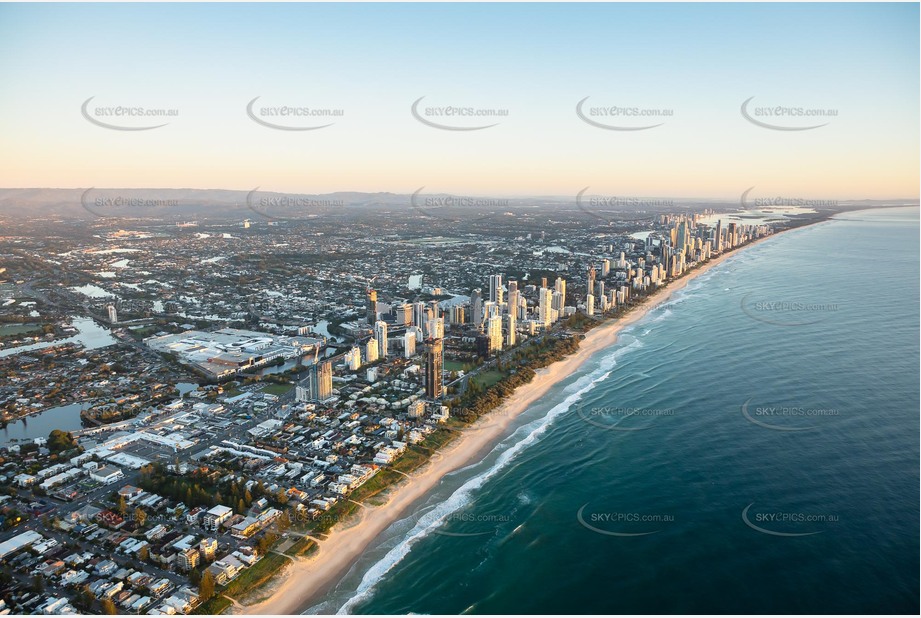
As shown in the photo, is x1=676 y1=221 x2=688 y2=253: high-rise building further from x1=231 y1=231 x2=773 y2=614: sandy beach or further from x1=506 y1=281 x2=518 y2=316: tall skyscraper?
x1=231 y1=231 x2=773 y2=614: sandy beach

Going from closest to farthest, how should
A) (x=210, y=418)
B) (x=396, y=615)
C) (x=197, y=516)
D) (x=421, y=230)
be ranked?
(x=396, y=615), (x=197, y=516), (x=210, y=418), (x=421, y=230)

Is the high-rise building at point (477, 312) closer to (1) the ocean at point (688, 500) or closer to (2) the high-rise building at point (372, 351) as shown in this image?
(2) the high-rise building at point (372, 351)

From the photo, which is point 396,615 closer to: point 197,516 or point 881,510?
point 197,516

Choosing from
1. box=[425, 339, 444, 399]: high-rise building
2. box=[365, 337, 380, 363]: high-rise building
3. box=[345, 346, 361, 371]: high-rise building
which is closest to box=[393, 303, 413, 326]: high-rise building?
box=[365, 337, 380, 363]: high-rise building

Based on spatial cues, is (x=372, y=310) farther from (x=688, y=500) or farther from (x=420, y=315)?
(x=688, y=500)

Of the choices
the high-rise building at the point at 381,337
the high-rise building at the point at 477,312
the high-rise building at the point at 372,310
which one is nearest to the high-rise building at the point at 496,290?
the high-rise building at the point at 477,312

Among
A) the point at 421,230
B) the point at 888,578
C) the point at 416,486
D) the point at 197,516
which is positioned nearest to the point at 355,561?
the point at 416,486

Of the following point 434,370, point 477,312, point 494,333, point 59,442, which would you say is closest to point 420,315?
point 477,312
